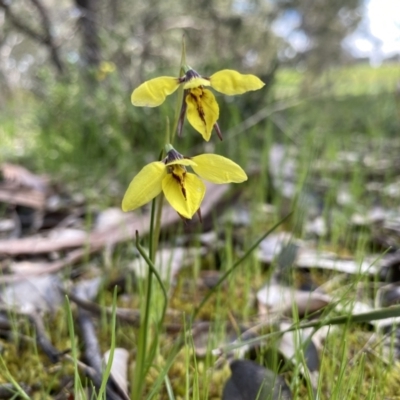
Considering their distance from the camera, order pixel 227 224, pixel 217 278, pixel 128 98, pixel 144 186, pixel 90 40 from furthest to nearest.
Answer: pixel 90 40 < pixel 128 98 < pixel 227 224 < pixel 217 278 < pixel 144 186

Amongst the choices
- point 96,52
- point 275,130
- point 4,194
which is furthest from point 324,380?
point 96,52

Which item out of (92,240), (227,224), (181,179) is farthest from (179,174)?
(92,240)

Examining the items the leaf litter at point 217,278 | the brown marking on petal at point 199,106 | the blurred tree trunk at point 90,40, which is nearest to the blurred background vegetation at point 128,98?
the blurred tree trunk at point 90,40

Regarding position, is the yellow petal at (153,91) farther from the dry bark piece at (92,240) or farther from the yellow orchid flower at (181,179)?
the dry bark piece at (92,240)

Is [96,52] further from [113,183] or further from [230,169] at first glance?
[230,169]

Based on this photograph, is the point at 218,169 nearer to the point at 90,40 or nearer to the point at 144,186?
A: the point at 144,186
